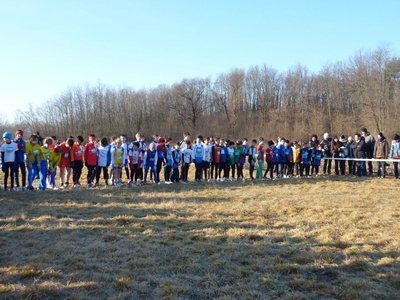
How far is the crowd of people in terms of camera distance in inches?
472

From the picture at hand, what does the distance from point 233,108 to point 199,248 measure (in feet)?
164

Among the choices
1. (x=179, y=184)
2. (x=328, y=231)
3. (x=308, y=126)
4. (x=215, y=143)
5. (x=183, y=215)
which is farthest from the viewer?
(x=308, y=126)

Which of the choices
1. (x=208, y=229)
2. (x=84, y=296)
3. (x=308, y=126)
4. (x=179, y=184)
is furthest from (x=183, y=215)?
(x=308, y=126)

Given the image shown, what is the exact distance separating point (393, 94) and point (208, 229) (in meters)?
34.7

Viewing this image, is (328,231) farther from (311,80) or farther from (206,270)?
(311,80)

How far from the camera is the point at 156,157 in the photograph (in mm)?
14141

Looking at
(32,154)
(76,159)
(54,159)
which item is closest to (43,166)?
(32,154)

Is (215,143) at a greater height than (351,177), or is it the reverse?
(215,143)

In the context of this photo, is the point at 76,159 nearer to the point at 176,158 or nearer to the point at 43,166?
the point at 43,166

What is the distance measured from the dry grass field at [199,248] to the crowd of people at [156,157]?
2.03 meters

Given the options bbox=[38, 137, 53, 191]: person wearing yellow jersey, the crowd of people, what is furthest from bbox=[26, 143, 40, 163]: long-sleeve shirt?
bbox=[38, 137, 53, 191]: person wearing yellow jersey

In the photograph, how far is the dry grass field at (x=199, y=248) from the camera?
14.4 ft

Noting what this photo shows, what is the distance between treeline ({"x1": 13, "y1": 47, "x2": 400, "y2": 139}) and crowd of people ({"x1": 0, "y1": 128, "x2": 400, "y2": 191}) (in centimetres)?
2110

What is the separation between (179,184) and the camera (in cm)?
1422
